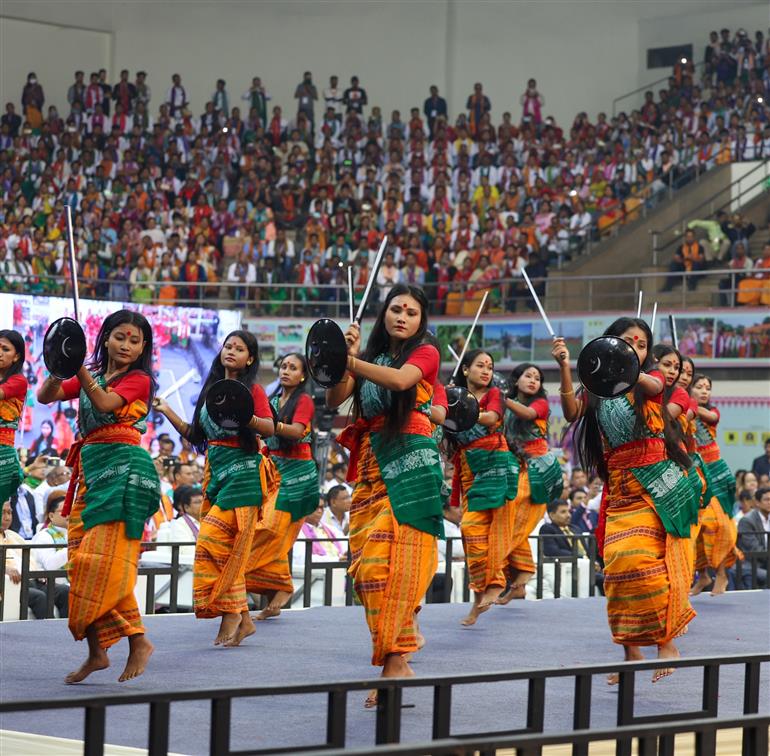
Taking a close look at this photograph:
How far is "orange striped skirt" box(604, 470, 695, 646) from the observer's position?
597 centimetres

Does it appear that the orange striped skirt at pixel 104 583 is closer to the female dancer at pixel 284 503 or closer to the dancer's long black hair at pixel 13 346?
the dancer's long black hair at pixel 13 346

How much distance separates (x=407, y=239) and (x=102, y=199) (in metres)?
4.04

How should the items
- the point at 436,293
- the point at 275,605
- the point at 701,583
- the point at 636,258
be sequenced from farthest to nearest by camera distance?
the point at 636,258 < the point at 436,293 < the point at 701,583 < the point at 275,605

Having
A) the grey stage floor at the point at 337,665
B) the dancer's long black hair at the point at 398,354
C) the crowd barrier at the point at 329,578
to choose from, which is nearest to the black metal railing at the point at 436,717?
the grey stage floor at the point at 337,665

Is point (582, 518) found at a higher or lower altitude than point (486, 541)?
lower

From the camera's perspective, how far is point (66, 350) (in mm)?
5461

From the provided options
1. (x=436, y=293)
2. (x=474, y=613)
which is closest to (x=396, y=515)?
(x=474, y=613)

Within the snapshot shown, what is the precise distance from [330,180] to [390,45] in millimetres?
4261

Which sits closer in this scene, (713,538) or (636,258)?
(713,538)

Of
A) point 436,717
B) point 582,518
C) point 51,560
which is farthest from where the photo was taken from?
point 582,518

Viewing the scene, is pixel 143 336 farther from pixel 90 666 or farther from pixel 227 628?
pixel 227 628

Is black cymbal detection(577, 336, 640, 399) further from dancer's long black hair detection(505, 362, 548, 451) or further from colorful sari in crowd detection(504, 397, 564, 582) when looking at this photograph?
dancer's long black hair detection(505, 362, 548, 451)

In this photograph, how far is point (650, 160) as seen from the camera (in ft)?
65.6

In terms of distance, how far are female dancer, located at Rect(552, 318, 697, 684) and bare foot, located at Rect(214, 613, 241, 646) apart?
176 cm
